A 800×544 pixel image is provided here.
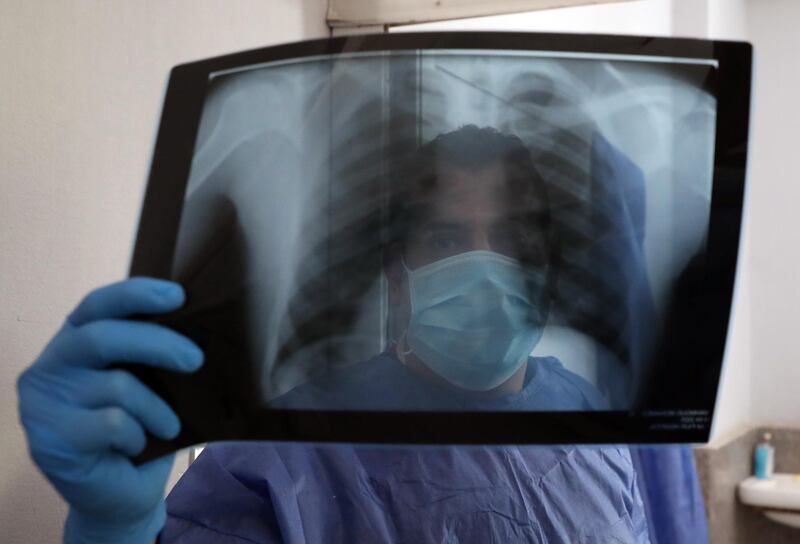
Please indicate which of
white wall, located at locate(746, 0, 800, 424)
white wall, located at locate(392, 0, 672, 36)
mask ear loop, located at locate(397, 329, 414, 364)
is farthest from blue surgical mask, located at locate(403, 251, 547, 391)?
white wall, located at locate(746, 0, 800, 424)

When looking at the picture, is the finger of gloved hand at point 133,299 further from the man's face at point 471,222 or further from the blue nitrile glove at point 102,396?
the man's face at point 471,222

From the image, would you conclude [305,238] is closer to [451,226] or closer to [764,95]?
[451,226]

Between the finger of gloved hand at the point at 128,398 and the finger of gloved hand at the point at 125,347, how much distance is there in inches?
0.5

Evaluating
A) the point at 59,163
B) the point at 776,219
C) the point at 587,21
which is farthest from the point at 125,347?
the point at 776,219

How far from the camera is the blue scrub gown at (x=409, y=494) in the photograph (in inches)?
41.8

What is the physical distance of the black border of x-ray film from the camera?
A: 0.81 meters

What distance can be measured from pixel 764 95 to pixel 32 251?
12.3ft

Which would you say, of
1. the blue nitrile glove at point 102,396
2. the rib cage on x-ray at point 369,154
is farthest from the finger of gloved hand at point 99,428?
the rib cage on x-ray at point 369,154

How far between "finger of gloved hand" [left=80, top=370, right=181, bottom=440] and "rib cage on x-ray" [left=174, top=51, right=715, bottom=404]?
10cm

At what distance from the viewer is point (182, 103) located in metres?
0.83

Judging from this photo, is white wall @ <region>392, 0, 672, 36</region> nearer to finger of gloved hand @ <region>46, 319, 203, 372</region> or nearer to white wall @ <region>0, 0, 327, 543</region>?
white wall @ <region>0, 0, 327, 543</region>

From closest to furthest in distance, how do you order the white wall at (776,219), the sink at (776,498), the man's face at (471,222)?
1. the man's face at (471,222)
2. the sink at (776,498)
3. the white wall at (776,219)

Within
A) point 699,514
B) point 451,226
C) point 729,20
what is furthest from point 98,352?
point 729,20

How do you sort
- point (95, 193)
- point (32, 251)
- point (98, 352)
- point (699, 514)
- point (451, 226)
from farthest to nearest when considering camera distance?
point (699, 514) < point (95, 193) < point (32, 251) < point (451, 226) < point (98, 352)
